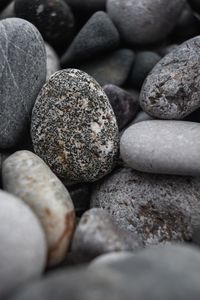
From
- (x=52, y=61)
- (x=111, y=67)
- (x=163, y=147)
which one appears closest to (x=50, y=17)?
(x=52, y=61)

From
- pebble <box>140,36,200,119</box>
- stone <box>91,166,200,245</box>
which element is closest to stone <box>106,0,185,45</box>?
pebble <box>140,36,200,119</box>

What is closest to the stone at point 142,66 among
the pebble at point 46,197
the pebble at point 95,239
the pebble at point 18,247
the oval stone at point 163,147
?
the oval stone at point 163,147

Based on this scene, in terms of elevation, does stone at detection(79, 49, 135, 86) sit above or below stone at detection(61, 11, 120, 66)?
below

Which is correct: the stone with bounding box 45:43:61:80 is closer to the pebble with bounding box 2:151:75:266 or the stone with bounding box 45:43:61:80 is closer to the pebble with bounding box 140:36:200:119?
the pebble with bounding box 140:36:200:119

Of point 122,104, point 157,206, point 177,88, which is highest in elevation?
point 177,88

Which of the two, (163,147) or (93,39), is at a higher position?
(93,39)

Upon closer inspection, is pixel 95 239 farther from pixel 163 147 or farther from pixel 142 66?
pixel 142 66
